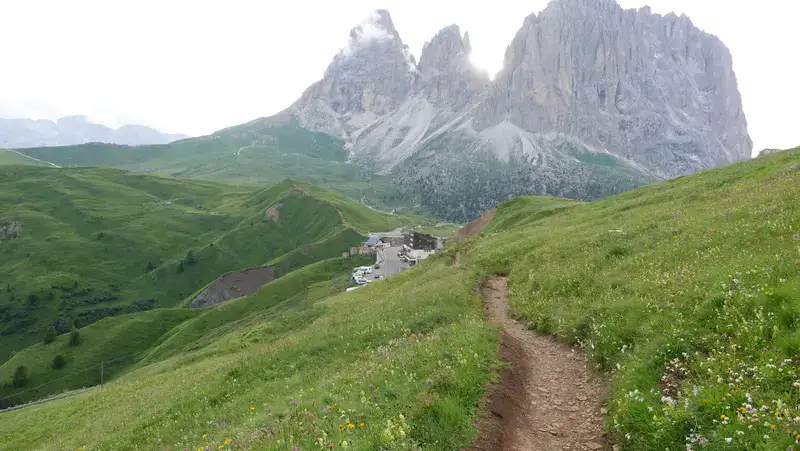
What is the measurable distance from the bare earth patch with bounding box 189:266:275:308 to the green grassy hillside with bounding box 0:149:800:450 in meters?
134

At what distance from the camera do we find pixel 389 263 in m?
131

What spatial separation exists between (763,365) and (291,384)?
1453cm

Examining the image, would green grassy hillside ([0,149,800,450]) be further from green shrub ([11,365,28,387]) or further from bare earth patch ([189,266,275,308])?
bare earth patch ([189,266,275,308])

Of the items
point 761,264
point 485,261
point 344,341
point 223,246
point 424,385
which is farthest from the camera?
point 223,246

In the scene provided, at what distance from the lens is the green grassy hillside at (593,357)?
28.4 ft

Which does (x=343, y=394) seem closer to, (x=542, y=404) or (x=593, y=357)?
(x=542, y=404)

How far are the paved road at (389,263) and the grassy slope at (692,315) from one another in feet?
331

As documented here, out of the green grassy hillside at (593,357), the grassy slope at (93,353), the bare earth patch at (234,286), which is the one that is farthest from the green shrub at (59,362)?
the green grassy hillside at (593,357)

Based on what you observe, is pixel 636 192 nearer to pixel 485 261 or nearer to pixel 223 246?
pixel 485 261

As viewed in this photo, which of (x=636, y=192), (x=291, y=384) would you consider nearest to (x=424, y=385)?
(x=291, y=384)

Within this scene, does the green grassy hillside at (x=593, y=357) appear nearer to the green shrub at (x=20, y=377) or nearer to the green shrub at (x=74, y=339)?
the green shrub at (x=20, y=377)

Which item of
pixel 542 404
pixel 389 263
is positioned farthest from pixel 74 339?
pixel 542 404

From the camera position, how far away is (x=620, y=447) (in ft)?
31.2

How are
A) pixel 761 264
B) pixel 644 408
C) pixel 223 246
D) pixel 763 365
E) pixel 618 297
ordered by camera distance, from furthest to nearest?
pixel 223 246
pixel 618 297
pixel 761 264
pixel 644 408
pixel 763 365
